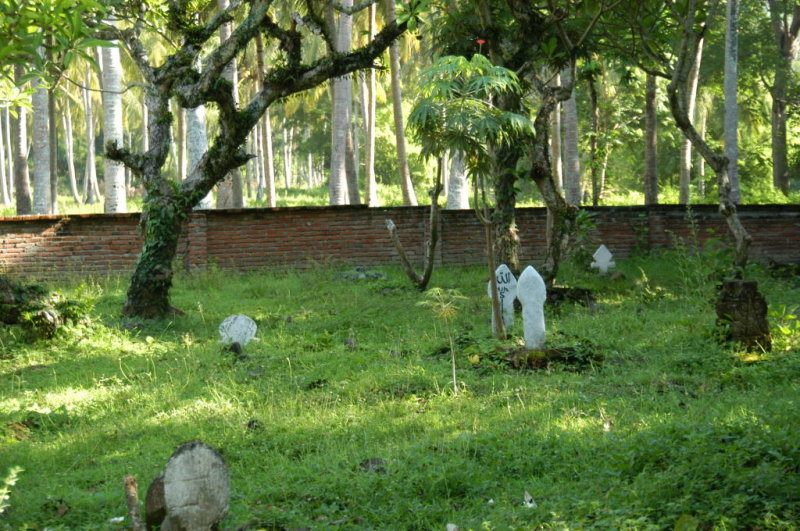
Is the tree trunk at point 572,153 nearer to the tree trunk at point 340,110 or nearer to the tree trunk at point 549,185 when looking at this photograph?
the tree trunk at point 340,110

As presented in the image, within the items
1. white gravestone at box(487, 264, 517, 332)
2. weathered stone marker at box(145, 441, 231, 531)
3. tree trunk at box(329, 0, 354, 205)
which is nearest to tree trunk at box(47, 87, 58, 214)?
tree trunk at box(329, 0, 354, 205)

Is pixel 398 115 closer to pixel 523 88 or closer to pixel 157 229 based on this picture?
pixel 523 88

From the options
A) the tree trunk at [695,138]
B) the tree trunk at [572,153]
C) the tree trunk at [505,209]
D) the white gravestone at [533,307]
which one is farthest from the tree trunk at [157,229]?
the tree trunk at [572,153]

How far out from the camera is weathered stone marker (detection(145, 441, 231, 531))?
169 inches

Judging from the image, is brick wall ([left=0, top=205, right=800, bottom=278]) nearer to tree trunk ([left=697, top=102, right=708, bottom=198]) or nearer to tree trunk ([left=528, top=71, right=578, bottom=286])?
tree trunk ([left=528, top=71, right=578, bottom=286])

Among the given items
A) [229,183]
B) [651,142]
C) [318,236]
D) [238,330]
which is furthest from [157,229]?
[651,142]

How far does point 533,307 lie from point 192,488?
4768 millimetres

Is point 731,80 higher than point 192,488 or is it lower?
higher

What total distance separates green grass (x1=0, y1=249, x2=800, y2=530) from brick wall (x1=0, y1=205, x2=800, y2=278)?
13.7 feet

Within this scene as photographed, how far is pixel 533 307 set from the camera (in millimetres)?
8328

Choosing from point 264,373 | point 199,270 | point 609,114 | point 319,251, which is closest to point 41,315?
point 264,373

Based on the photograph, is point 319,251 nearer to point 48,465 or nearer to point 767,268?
point 767,268

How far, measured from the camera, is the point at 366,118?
29141 millimetres

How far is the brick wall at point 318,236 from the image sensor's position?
15430 millimetres
